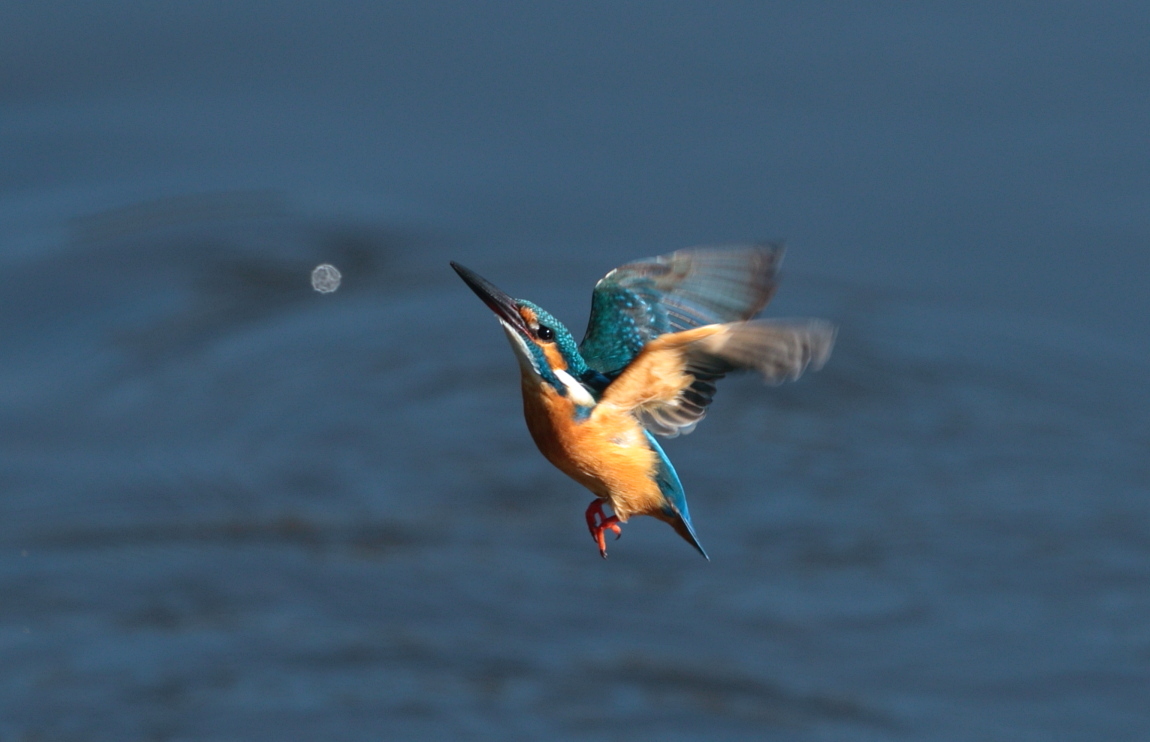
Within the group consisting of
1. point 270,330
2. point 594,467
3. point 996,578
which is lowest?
point 594,467

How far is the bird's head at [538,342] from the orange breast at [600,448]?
1.1 inches

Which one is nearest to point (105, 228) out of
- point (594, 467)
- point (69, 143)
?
point (69, 143)

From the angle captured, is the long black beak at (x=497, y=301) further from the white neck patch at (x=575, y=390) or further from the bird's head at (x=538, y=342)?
the white neck patch at (x=575, y=390)

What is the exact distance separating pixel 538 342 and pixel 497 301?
0.49 ft

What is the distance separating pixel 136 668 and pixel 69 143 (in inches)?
120

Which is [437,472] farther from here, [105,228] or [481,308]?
[105,228]

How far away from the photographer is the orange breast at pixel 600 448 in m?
3.81

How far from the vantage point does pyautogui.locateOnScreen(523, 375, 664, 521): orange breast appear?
381 cm

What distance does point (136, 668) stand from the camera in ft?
23.9

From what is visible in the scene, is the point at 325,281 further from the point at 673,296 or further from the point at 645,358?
the point at 645,358

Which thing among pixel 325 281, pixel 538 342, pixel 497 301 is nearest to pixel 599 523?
pixel 538 342

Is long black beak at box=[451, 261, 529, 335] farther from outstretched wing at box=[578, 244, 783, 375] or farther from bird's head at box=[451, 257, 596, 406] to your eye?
outstretched wing at box=[578, 244, 783, 375]

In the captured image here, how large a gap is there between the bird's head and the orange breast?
28mm

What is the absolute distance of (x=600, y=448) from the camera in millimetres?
3898
